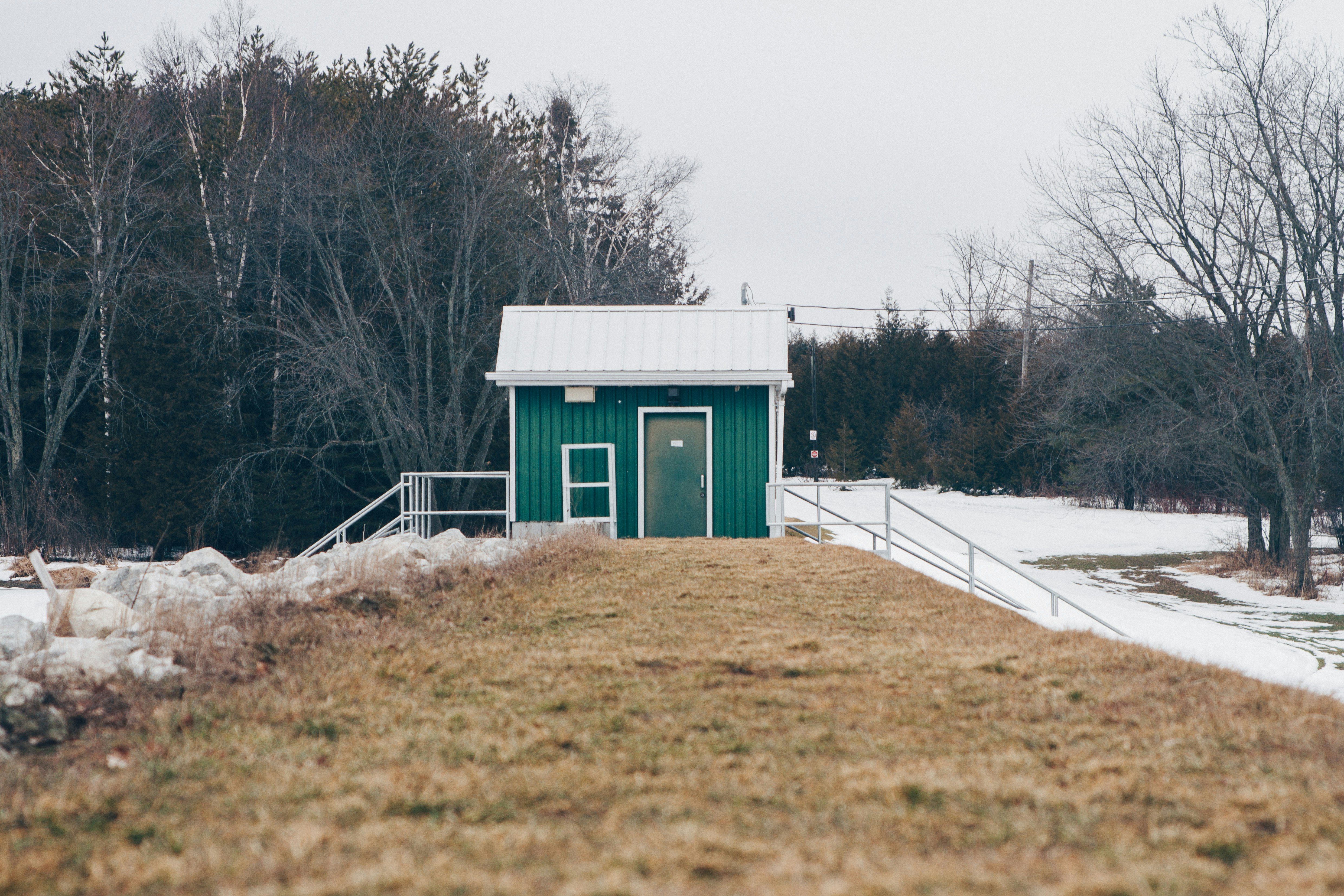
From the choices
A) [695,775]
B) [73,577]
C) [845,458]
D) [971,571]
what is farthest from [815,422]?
→ [695,775]

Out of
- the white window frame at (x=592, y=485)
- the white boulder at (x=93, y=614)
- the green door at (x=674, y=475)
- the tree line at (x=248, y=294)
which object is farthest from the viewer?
the tree line at (x=248, y=294)

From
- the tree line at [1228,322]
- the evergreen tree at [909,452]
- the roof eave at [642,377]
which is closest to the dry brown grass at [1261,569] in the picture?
the tree line at [1228,322]

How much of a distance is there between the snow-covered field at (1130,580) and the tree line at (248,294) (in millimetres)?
10201

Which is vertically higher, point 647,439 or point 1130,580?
point 647,439

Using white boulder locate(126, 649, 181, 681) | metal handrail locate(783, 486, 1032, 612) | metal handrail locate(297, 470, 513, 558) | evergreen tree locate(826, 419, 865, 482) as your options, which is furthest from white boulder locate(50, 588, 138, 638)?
evergreen tree locate(826, 419, 865, 482)

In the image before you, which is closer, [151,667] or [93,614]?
[151,667]

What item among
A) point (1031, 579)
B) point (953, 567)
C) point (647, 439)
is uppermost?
point (647, 439)

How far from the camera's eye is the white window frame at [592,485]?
14.1 metres

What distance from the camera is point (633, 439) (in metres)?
14.6

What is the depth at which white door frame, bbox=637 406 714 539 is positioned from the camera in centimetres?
1455

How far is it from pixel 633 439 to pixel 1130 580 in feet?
33.9

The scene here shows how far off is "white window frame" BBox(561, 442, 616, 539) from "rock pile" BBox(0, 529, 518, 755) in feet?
5.80

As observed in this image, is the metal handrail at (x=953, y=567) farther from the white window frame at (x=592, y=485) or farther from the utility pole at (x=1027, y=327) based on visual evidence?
the utility pole at (x=1027, y=327)

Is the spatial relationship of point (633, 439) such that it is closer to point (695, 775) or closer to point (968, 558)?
point (968, 558)
